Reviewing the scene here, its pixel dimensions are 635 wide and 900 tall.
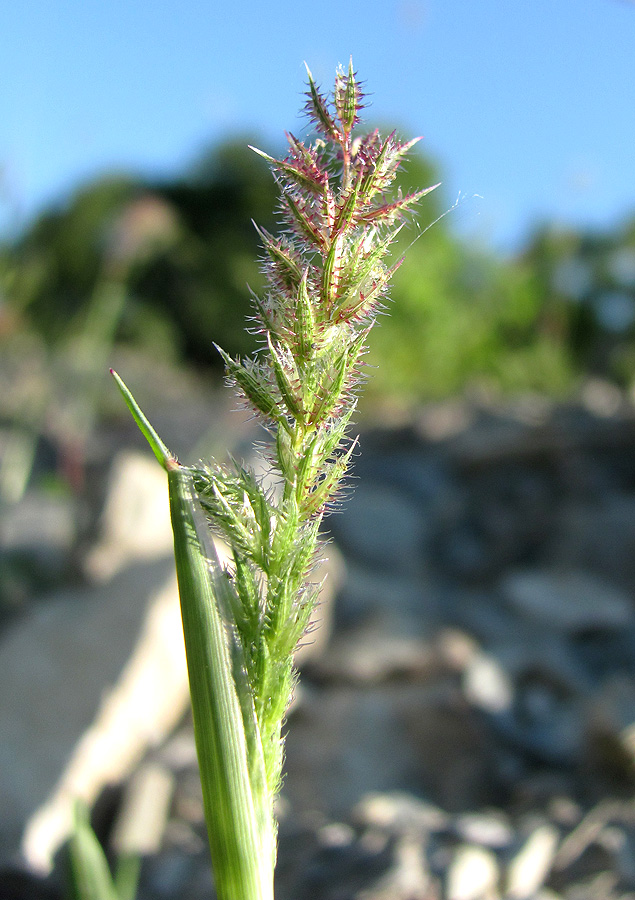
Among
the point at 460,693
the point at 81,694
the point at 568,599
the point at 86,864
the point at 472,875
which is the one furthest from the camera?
the point at 568,599

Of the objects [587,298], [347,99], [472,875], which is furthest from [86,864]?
[587,298]

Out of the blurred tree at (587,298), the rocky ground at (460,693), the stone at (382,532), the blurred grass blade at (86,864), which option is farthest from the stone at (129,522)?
the blurred tree at (587,298)

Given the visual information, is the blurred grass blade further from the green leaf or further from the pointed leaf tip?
the pointed leaf tip

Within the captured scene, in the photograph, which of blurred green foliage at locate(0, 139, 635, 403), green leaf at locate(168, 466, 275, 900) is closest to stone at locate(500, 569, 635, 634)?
Answer: green leaf at locate(168, 466, 275, 900)

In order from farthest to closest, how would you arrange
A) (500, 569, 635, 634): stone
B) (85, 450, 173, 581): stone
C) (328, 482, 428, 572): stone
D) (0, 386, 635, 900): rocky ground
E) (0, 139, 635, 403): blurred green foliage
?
(0, 139, 635, 403): blurred green foliage
(328, 482, 428, 572): stone
(500, 569, 635, 634): stone
(85, 450, 173, 581): stone
(0, 386, 635, 900): rocky ground

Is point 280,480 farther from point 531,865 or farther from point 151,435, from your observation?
point 531,865
